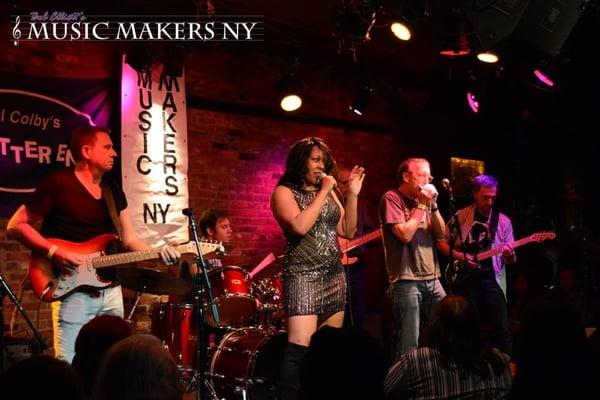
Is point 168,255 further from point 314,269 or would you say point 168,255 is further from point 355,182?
point 355,182

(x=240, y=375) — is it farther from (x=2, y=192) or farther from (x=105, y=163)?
(x=2, y=192)

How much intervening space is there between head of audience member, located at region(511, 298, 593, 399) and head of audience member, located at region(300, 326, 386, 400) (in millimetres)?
731

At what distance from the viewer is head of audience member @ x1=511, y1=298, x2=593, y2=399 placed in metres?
2.71

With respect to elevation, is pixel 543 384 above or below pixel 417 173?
below

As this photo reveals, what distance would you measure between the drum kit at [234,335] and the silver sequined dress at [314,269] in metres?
1.49

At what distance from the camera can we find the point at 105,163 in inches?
214

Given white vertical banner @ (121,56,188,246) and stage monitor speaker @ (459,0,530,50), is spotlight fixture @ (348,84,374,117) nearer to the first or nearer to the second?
white vertical banner @ (121,56,188,246)

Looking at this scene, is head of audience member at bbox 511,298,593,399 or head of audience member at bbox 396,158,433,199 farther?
head of audience member at bbox 396,158,433,199

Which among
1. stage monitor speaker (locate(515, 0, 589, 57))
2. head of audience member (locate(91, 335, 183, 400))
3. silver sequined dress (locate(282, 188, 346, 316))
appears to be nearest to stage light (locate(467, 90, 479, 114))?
stage monitor speaker (locate(515, 0, 589, 57))

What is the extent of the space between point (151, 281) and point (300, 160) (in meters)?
1.42

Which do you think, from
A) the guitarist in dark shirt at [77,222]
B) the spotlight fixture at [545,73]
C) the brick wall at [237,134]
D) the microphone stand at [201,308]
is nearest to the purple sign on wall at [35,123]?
the brick wall at [237,134]

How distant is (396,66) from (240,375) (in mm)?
5938

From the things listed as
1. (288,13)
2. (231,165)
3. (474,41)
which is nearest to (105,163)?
(231,165)

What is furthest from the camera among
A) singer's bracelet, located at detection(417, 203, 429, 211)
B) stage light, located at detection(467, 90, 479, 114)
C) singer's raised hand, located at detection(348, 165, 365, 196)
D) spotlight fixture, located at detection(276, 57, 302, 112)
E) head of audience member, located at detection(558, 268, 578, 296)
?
stage light, located at detection(467, 90, 479, 114)
